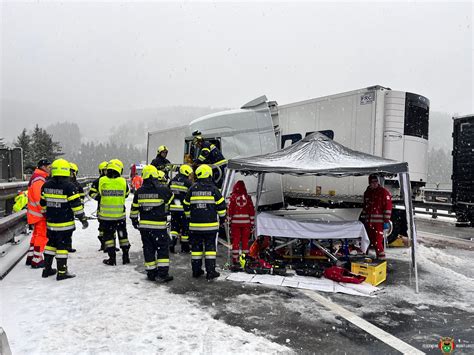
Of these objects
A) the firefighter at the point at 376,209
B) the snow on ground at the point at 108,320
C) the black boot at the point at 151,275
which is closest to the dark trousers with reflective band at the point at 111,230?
the snow on ground at the point at 108,320

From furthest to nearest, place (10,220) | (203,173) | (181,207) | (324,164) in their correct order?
(181,207) → (324,164) → (203,173) → (10,220)

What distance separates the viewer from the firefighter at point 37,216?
5.86 metres

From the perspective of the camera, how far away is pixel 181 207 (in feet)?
24.4

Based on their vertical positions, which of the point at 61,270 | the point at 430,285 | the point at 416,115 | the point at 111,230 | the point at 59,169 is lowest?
the point at 430,285

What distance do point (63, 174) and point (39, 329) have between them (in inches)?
98.0

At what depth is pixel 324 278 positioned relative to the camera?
19.7 ft

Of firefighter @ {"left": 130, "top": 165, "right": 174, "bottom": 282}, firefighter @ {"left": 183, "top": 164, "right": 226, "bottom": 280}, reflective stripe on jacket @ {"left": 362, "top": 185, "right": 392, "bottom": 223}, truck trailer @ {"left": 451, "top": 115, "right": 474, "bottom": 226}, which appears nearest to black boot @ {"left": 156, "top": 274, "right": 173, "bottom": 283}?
firefighter @ {"left": 130, "top": 165, "right": 174, "bottom": 282}

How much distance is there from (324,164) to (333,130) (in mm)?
2584

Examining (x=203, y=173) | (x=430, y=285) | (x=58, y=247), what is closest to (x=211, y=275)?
(x=203, y=173)

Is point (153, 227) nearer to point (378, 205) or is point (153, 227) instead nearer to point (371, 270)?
point (371, 270)

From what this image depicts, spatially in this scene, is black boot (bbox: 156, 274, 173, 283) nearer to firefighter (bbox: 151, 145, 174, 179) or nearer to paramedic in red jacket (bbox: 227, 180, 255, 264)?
paramedic in red jacket (bbox: 227, 180, 255, 264)

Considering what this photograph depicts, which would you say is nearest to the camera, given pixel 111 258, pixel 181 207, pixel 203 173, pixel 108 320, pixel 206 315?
pixel 108 320

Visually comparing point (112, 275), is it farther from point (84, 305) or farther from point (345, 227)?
point (345, 227)

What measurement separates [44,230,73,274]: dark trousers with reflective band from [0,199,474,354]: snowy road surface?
29 centimetres
